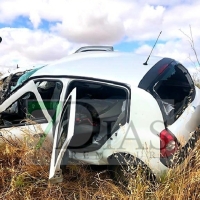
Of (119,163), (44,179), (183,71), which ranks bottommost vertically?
(44,179)

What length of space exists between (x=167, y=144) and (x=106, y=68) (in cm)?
110

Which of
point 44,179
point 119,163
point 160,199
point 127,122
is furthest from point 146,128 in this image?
point 44,179

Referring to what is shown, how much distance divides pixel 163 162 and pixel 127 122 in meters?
0.53

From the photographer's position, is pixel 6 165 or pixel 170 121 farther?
pixel 6 165

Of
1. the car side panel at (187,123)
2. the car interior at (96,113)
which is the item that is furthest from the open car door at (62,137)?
the car side panel at (187,123)

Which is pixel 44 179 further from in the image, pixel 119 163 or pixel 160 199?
pixel 160 199

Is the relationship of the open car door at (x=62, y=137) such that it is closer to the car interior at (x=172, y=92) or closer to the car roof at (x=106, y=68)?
the car roof at (x=106, y=68)

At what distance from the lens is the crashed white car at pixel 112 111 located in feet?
9.85

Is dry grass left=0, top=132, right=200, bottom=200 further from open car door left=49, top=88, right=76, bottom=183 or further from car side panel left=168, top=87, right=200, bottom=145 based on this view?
open car door left=49, top=88, right=76, bottom=183

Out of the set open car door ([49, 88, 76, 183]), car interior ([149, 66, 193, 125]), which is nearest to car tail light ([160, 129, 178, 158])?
car interior ([149, 66, 193, 125])

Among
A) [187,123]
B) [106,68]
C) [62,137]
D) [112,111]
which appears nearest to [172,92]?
[187,123]

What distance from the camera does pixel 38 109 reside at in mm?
3828

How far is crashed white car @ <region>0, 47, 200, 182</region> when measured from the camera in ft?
9.85

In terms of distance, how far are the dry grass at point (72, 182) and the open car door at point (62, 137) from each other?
391 mm
